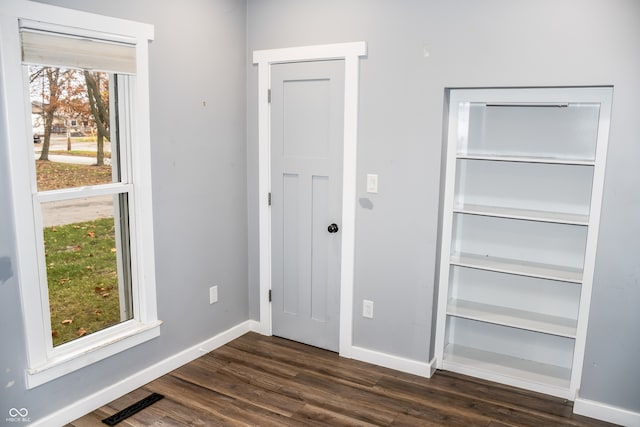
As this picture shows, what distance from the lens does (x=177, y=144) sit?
320 centimetres

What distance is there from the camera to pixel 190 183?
10.9 feet

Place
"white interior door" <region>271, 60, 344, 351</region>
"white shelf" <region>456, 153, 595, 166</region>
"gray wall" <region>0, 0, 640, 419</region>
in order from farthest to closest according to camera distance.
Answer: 1. "white interior door" <region>271, 60, 344, 351</region>
2. "white shelf" <region>456, 153, 595, 166</region>
3. "gray wall" <region>0, 0, 640, 419</region>

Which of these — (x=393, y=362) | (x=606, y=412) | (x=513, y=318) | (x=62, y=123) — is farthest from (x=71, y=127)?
(x=606, y=412)

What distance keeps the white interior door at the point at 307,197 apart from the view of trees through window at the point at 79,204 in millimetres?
1127

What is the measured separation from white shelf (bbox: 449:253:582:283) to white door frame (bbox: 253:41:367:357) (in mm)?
725

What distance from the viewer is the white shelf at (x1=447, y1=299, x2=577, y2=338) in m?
3.06

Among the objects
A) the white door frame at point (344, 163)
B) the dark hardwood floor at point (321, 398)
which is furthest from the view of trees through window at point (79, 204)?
the white door frame at point (344, 163)

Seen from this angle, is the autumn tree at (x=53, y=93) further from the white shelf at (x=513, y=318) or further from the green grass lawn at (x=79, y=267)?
the white shelf at (x=513, y=318)

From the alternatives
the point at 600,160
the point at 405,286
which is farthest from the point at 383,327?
the point at 600,160

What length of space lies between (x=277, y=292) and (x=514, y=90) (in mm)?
2145

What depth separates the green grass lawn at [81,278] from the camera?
2.69 m

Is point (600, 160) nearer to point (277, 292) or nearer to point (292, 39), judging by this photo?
point (292, 39)

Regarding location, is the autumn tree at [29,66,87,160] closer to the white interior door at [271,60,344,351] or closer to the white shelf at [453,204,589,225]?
the white interior door at [271,60,344,351]

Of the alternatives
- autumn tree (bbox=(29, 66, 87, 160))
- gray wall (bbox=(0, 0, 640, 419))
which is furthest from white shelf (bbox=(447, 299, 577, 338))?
autumn tree (bbox=(29, 66, 87, 160))
